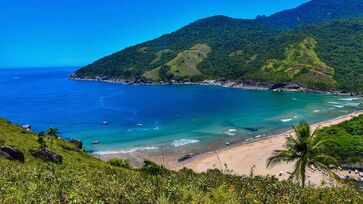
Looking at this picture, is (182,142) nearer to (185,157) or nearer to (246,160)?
(185,157)

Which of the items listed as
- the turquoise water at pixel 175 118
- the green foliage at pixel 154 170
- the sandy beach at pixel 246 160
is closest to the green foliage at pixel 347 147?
the sandy beach at pixel 246 160

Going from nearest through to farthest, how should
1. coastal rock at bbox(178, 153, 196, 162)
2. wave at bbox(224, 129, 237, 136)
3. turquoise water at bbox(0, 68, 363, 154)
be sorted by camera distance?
coastal rock at bbox(178, 153, 196, 162), turquoise water at bbox(0, 68, 363, 154), wave at bbox(224, 129, 237, 136)

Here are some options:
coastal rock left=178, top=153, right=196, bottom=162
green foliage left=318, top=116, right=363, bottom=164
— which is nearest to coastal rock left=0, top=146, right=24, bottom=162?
coastal rock left=178, top=153, right=196, bottom=162

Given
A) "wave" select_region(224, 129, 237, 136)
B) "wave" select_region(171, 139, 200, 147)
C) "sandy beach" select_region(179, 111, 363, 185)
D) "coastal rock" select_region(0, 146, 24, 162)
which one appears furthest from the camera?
"wave" select_region(224, 129, 237, 136)

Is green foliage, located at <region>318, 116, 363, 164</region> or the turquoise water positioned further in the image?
the turquoise water

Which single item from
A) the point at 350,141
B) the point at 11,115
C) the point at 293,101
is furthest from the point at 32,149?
the point at 293,101

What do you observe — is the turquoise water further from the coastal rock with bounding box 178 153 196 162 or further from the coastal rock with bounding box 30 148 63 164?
the coastal rock with bounding box 30 148 63 164

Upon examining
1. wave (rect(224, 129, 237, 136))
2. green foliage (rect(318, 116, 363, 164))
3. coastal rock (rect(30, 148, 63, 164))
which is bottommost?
wave (rect(224, 129, 237, 136))

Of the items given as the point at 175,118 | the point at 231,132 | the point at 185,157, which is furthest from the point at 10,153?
the point at 175,118

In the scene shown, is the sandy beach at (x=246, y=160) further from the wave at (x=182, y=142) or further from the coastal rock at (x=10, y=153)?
the coastal rock at (x=10, y=153)
